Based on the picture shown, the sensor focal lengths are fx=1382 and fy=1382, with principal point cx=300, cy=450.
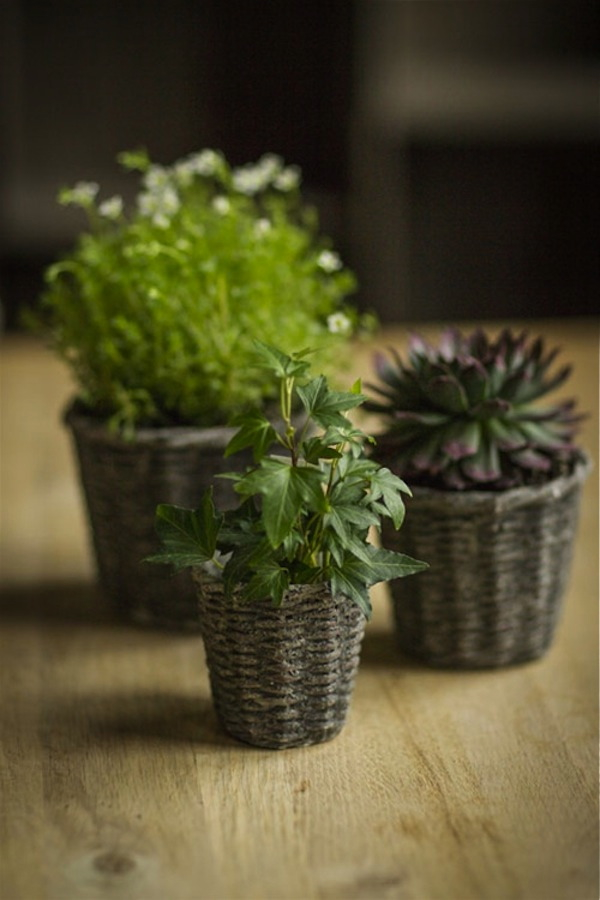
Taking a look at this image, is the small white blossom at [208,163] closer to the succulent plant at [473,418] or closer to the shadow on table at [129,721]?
the succulent plant at [473,418]

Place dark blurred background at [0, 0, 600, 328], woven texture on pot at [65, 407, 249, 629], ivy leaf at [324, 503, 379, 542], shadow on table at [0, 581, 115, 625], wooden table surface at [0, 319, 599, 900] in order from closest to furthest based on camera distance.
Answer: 1. wooden table surface at [0, 319, 599, 900]
2. ivy leaf at [324, 503, 379, 542]
3. woven texture on pot at [65, 407, 249, 629]
4. shadow on table at [0, 581, 115, 625]
5. dark blurred background at [0, 0, 600, 328]

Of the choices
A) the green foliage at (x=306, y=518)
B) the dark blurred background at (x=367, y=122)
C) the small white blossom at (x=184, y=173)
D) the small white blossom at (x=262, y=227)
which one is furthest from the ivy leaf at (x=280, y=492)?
the dark blurred background at (x=367, y=122)

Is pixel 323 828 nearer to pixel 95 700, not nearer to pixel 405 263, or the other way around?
pixel 95 700

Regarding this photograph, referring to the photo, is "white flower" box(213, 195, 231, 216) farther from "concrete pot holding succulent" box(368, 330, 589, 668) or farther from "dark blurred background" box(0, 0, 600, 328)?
"dark blurred background" box(0, 0, 600, 328)

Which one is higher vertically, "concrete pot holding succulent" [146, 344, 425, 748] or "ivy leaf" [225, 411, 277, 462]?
"ivy leaf" [225, 411, 277, 462]

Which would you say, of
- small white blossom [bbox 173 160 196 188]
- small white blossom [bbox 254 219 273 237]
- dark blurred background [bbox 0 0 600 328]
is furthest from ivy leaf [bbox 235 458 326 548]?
dark blurred background [bbox 0 0 600 328]

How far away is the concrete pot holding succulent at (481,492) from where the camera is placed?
1156 millimetres

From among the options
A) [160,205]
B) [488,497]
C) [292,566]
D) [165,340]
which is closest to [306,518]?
[292,566]

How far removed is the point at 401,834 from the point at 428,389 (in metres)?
0.38

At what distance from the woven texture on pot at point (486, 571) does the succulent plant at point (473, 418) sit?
0.07 ft

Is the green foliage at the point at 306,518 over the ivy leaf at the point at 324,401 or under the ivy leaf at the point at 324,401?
under

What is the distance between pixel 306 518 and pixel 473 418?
8.1 inches

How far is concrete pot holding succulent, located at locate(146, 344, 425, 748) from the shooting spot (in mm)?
996

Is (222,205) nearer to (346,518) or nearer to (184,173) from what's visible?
(184,173)
